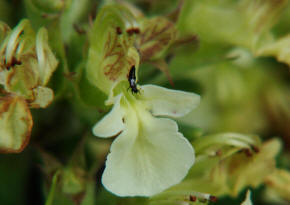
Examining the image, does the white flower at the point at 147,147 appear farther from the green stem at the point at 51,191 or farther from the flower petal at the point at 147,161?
the green stem at the point at 51,191

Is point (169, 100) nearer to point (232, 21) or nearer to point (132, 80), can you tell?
point (132, 80)

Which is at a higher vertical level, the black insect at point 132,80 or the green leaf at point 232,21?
the black insect at point 132,80

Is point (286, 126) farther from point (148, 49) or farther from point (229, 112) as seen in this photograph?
point (148, 49)

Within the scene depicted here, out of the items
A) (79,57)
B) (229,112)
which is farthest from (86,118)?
(229,112)

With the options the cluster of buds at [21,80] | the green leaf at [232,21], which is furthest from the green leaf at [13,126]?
the green leaf at [232,21]

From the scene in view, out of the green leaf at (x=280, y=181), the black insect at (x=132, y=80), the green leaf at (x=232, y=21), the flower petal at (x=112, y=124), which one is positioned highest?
the black insect at (x=132, y=80)

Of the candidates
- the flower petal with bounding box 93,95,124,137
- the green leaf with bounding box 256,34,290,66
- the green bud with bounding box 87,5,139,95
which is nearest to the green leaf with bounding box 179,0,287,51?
the green leaf with bounding box 256,34,290,66

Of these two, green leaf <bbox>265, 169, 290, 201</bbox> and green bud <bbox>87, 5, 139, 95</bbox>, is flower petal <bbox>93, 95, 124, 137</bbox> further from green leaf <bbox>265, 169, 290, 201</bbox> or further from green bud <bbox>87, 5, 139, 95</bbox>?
green leaf <bbox>265, 169, 290, 201</bbox>
